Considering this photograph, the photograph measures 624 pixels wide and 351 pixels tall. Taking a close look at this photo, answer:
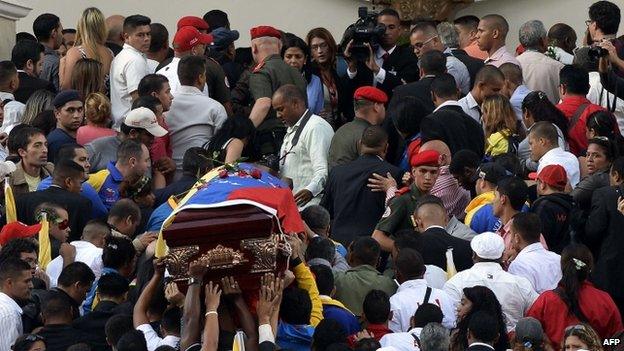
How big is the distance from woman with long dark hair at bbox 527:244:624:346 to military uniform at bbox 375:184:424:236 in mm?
1721

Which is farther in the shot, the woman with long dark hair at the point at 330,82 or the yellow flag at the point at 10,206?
the woman with long dark hair at the point at 330,82

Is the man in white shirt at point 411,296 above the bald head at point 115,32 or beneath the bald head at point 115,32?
beneath

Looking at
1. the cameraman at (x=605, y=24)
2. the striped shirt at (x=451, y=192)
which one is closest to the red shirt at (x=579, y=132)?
the cameraman at (x=605, y=24)

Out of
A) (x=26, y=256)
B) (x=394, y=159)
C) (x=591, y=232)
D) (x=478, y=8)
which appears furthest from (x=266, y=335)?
(x=478, y=8)

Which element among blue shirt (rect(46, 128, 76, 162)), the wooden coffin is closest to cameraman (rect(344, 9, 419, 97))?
blue shirt (rect(46, 128, 76, 162))

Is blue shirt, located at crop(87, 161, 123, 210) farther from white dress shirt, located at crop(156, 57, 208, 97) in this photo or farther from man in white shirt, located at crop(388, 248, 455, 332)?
man in white shirt, located at crop(388, 248, 455, 332)

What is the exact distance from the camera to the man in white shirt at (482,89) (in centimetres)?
1853

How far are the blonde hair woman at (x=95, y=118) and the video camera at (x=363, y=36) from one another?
8.71 ft

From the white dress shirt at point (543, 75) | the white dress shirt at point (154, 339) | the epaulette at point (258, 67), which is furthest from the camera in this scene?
the white dress shirt at point (543, 75)

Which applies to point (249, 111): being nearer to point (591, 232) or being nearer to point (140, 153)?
point (140, 153)

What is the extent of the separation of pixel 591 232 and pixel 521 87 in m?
2.92

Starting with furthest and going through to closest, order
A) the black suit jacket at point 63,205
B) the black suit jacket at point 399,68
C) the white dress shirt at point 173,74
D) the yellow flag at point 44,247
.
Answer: the black suit jacket at point 399,68, the white dress shirt at point 173,74, the black suit jacket at point 63,205, the yellow flag at point 44,247

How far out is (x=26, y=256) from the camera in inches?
609

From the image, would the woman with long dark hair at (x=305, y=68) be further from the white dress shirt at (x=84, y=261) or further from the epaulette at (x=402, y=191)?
the white dress shirt at (x=84, y=261)
